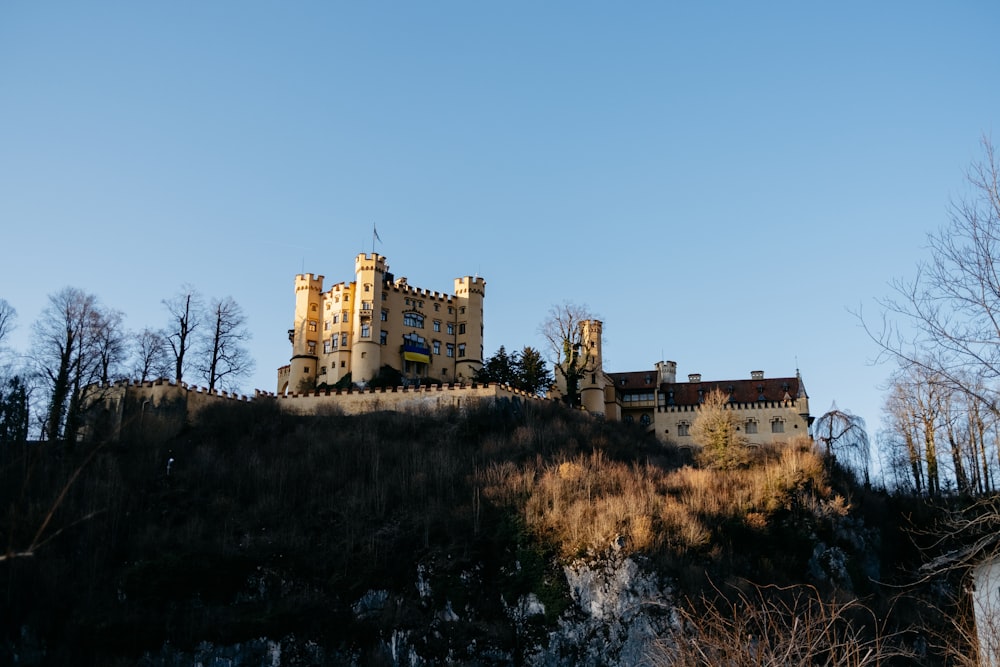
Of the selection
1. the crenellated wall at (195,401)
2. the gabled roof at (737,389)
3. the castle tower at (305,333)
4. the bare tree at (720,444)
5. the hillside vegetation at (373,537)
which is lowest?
the hillside vegetation at (373,537)

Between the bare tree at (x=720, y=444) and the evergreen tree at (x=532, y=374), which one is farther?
the evergreen tree at (x=532, y=374)

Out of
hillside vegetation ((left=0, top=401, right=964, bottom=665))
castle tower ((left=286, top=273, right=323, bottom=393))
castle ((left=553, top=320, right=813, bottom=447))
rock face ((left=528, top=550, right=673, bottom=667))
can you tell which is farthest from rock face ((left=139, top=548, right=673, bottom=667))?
castle tower ((left=286, top=273, right=323, bottom=393))

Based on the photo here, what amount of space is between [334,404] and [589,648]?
2860 centimetres

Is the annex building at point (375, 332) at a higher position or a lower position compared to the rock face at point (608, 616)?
higher

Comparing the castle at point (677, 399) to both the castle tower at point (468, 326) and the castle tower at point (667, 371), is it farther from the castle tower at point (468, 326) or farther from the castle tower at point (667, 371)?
the castle tower at point (468, 326)

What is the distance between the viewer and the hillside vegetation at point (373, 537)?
35750mm

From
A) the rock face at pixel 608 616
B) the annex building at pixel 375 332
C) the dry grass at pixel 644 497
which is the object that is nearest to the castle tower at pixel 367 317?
the annex building at pixel 375 332

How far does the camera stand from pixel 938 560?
19.1m

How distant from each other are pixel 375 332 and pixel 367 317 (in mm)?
1248

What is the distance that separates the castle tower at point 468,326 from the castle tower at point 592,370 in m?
8.25

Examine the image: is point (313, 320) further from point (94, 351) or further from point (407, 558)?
point (407, 558)

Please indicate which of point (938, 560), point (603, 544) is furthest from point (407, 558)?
point (938, 560)

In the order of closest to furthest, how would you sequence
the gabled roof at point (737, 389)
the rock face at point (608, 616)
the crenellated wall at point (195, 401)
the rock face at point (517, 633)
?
the rock face at point (517, 633) < the rock face at point (608, 616) < the crenellated wall at point (195, 401) < the gabled roof at point (737, 389)

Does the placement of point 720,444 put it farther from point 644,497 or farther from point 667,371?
point 667,371
